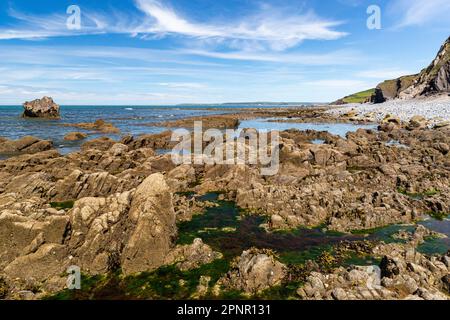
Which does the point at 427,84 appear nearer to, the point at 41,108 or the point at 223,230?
the point at 223,230

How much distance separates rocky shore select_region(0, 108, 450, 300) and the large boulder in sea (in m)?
124

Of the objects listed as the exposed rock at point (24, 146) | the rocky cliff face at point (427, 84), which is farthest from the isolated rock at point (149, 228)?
the rocky cliff face at point (427, 84)

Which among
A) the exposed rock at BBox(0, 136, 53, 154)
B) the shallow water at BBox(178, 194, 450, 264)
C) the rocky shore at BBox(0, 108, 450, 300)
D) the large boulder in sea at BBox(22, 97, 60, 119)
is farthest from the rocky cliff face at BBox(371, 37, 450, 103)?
the large boulder in sea at BBox(22, 97, 60, 119)

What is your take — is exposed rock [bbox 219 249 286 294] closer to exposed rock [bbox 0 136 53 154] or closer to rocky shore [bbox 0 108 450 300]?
rocky shore [bbox 0 108 450 300]

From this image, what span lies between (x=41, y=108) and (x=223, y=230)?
153808mm

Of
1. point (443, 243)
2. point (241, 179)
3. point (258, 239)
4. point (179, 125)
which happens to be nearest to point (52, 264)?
point (258, 239)

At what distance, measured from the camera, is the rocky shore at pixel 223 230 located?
53.9 ft

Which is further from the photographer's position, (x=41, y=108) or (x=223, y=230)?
(x=41, y=108)

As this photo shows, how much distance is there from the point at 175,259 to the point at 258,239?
20.0ft

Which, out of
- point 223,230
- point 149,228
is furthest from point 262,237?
point 149,228

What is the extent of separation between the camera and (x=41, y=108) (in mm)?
149375

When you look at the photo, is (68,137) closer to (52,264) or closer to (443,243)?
(52,264)

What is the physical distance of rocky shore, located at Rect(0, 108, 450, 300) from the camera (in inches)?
647

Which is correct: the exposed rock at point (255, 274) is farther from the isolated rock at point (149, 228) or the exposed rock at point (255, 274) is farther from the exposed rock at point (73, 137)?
the exposed rock at point (73, 137)
